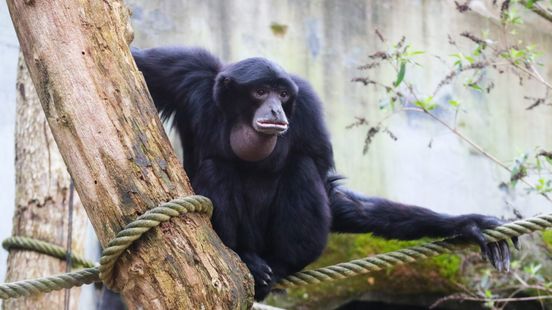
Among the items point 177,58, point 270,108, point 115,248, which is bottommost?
point 115,248

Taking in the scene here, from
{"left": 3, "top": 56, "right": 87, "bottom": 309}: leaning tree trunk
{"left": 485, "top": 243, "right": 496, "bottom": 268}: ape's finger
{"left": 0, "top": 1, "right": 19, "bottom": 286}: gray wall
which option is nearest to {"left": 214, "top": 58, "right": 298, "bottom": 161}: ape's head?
{"left": 485, "top": 243, "right": 496, "bottom": 268}: ape's finger

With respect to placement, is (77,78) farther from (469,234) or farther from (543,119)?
(543,119)

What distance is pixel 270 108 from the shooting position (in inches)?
183

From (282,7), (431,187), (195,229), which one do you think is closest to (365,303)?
(431,187)

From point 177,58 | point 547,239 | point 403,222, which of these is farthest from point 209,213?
point 547,239

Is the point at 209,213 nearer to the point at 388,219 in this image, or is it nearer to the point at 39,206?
the point at 388,219

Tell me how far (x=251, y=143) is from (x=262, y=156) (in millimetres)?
115

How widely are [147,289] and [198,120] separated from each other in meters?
1.80

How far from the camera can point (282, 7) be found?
1115 centimetres

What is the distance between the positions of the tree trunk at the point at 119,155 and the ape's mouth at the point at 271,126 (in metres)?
1.07

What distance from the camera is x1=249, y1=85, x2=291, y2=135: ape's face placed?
181 inches

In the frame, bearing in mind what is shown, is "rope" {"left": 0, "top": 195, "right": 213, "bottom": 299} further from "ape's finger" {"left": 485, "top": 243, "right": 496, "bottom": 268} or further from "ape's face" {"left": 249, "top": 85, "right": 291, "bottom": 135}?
"ape's finger" {"left": 485, "top": 243, "right": 496, "bottom": 268}

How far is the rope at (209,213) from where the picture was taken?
3340 mm

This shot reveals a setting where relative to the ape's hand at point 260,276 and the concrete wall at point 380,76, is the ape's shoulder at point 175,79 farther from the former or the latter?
the concrete wall at point 380,76
